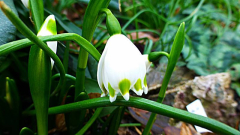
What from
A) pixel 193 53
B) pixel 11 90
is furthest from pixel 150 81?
pixel 11 90

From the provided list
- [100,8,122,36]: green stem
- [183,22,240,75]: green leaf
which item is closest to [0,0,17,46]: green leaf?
[100,8,122,36]: green stem

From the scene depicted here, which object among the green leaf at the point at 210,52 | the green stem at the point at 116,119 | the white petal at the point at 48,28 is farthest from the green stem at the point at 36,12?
the green leaf at the point at 210,52

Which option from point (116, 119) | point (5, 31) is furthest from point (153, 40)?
point (5, 31)

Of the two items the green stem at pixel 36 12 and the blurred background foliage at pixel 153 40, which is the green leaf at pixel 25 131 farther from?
the green stem at pixel 36 12

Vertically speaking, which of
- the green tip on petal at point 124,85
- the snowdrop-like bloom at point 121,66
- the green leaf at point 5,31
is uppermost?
the green leaf at point 5,31

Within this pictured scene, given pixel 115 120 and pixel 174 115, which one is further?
pixel 115 120

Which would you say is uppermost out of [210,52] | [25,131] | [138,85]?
[138,85]

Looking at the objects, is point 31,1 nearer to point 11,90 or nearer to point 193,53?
point 11,90

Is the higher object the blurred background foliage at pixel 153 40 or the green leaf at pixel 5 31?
the green leaf at pixel 5 31

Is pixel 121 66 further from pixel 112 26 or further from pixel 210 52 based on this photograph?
pixel 210 52

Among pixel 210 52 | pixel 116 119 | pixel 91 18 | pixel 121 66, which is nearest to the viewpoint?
pixel 121 66

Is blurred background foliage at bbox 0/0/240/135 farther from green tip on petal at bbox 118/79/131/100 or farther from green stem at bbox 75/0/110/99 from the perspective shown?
green tip on petal at bbox 118/79/131/100
